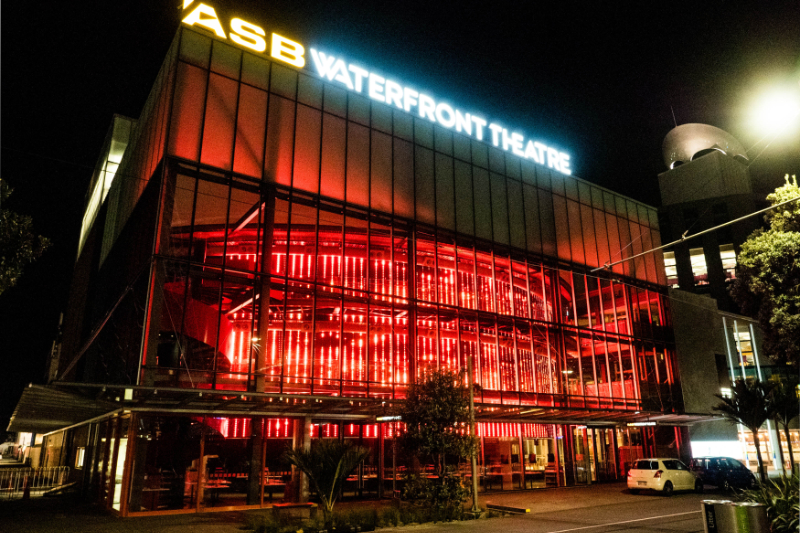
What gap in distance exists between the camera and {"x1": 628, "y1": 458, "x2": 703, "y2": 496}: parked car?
22.6 metres

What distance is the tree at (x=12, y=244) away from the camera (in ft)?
34.9

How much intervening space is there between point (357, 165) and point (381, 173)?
126cm

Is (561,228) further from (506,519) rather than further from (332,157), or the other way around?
(506,519)

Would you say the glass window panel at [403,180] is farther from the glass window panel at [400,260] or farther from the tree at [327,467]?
the tree at [327,467]

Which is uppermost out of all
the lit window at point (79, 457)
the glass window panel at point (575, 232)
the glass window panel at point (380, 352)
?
the glass window panel at point (575, 232)

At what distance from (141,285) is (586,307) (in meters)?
23.6

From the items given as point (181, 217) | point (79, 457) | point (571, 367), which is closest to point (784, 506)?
point (181, 217)

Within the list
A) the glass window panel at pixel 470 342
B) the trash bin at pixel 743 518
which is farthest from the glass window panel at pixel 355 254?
the trash bin at pixel 743 518

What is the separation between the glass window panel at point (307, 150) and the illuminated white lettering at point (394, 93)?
464 centimetres

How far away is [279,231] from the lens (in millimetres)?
21688

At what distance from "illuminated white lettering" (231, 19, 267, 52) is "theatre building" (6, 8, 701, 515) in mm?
583

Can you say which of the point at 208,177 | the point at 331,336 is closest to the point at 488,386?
the point at 331,336

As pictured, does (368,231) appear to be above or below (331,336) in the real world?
above

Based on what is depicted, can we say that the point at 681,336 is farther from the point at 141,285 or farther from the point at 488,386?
the point at 141,285
